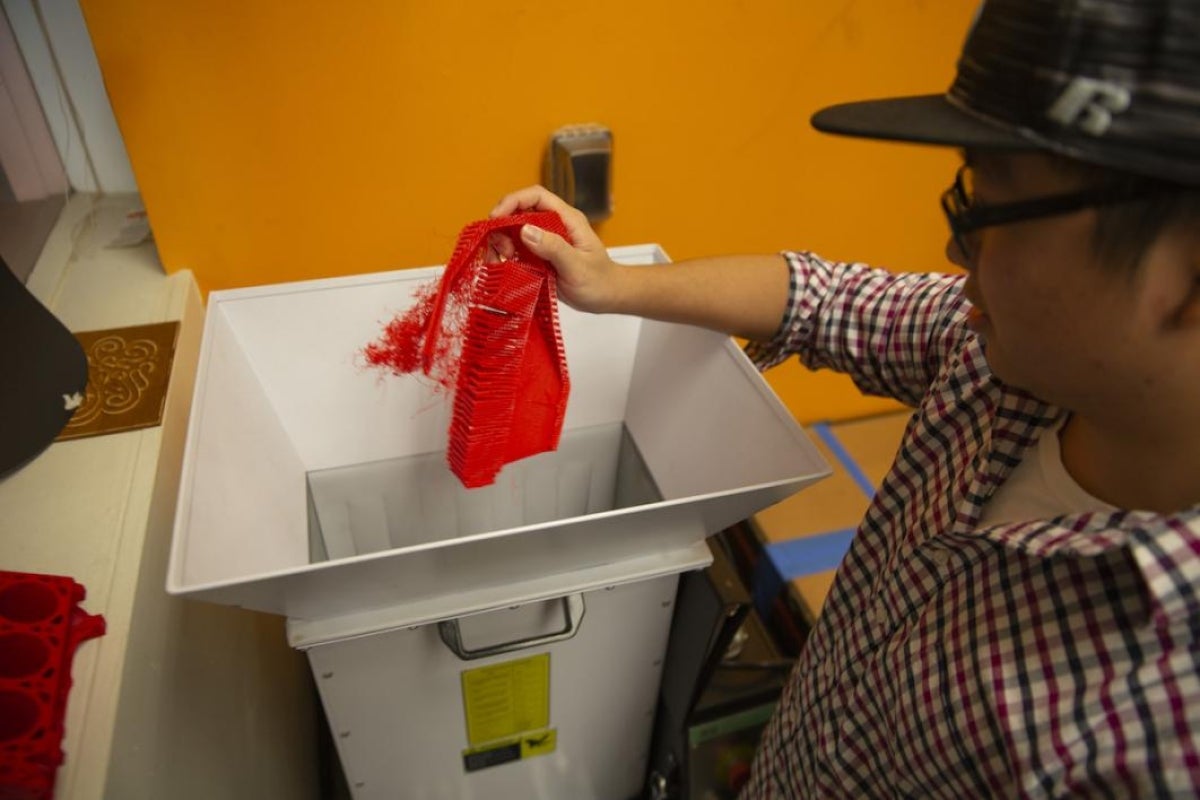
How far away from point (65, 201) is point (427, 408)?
52cm

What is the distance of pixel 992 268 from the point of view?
1.26 ft

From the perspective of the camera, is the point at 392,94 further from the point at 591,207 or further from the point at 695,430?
the point at 695,430

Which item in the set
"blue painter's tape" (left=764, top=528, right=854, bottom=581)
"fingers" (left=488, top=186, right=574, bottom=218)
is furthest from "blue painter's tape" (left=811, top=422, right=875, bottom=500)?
"fingers" (left=488, top=186, right=574, bottom=218)

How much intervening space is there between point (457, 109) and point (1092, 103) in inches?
25.4

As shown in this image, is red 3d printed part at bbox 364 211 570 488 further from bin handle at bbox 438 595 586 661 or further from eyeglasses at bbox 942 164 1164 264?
eyeglasses at bbox 942 164 1164 264

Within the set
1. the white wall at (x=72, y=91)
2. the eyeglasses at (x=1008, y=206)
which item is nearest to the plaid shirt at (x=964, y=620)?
the eyeglasses at (x=1008, y=206)

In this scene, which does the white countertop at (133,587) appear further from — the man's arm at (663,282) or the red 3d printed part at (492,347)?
the man's arm at (663,282)

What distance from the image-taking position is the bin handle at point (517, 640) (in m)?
0.62

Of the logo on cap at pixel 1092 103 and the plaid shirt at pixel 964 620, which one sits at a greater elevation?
the logo on cap at pixel 1092 103

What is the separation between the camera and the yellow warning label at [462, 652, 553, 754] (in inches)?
27.7

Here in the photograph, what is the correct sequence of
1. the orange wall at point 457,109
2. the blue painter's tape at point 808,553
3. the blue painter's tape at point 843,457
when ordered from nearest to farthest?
the orange wall at point 457,109
the blue painter's tape at point 808,553
the blue painter's tape at point 843,457

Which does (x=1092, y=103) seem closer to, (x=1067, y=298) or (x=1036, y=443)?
(x=1067, y=298)

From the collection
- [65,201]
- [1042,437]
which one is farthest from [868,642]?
[65,201]

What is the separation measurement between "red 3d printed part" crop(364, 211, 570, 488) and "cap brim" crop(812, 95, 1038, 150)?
10.5 inches
